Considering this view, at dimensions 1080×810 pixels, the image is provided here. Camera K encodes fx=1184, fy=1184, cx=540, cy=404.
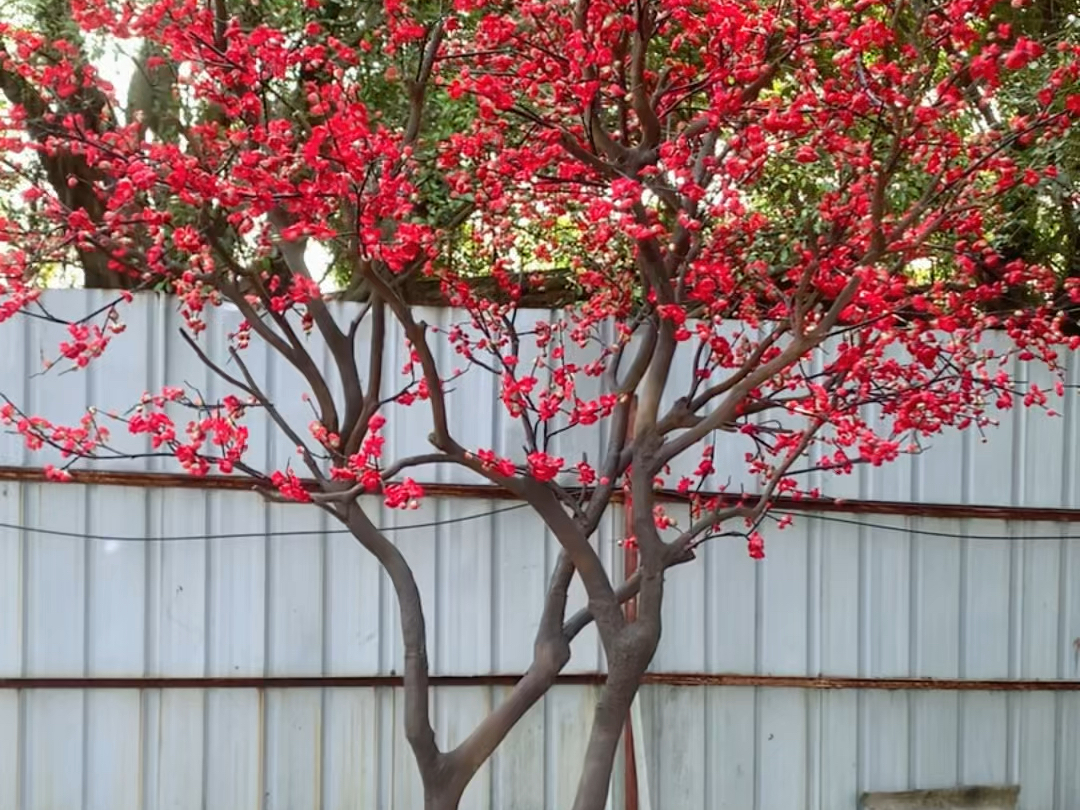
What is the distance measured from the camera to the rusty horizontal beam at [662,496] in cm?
399

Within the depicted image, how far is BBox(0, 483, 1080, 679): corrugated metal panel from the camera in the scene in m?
4.00

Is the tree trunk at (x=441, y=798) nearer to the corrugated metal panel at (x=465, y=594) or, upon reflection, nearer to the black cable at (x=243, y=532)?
the corrugated metal panel at (x=465, y=594)

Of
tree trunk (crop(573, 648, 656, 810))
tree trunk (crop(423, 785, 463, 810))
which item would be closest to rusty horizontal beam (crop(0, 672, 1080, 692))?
tree trunk (crop(423, 785, 463, 810))

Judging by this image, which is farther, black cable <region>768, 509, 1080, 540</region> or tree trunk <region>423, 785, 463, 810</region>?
black cable <region>768, 509, 1080, 540</region>

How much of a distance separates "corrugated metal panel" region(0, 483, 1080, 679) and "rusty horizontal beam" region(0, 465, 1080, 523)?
36mm

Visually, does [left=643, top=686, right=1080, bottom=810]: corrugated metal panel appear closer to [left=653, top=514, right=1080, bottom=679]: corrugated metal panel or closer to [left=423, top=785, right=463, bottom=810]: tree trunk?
[left=653, top=514, right=1080, bottom=679]: corrugated metal panel

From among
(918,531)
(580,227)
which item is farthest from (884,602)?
(580,227)

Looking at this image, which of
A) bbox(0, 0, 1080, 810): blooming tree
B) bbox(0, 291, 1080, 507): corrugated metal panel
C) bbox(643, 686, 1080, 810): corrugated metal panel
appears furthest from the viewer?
bbox(643, 686, 1080, 810): corrugated metal panel

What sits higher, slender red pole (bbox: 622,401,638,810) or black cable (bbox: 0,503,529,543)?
black cable (bbox: 0,503,529,543)

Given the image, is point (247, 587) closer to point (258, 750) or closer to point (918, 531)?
point (258, 750)

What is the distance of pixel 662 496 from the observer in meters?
4.40

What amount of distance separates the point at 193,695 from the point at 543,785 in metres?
1.29

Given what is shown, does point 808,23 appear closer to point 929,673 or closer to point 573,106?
point 573,106

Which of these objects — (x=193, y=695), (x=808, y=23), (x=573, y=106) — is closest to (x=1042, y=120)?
(x=808, y=23)
